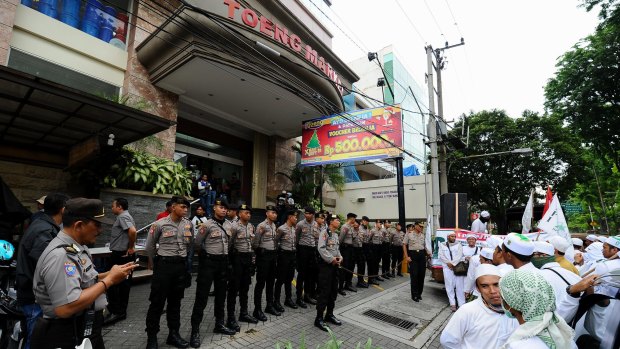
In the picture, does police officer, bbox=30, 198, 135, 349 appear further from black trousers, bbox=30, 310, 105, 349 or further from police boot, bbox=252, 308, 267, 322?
police boot, bbox=252, 308, 267, 322

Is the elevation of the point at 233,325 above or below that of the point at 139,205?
below

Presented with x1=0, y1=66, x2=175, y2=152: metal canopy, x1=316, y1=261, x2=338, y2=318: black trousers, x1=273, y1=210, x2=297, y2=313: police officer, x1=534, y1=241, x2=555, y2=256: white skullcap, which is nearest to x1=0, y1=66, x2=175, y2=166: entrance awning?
x1=0, y1=66, x2=175, y2=152: metal canopy

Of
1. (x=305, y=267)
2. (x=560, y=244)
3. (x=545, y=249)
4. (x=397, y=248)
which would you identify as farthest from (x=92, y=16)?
(x=560, y=244)

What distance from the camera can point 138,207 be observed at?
8180 mm

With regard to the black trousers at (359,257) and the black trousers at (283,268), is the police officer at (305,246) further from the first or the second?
the black trousers at (359,257)

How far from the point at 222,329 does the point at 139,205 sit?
5276 mm

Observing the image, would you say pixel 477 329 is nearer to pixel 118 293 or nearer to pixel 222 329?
pixel 222 329

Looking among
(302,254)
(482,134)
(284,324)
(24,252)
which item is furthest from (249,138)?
(482,134)

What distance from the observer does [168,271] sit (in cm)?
392

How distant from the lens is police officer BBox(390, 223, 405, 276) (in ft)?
34.6

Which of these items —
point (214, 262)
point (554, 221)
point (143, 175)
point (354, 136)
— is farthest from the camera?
point (354, 136)

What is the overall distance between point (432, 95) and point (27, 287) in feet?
45.4

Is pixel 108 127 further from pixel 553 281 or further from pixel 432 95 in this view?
pixel 432 95

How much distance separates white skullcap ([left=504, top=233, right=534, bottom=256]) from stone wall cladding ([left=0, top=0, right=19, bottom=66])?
1194 centimetres
